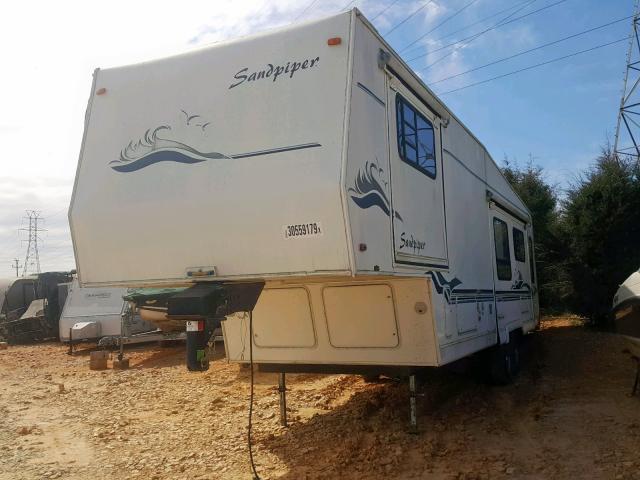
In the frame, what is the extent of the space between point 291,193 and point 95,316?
42.9 ft

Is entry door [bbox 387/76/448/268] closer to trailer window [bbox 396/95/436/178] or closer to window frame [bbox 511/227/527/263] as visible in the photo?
trailer window [bbox 396/95/436/178]

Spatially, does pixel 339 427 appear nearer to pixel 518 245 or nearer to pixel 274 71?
pixel 274 71

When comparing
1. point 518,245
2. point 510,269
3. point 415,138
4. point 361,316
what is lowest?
point 361,316

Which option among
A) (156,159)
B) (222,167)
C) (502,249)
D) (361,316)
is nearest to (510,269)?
(502,249)

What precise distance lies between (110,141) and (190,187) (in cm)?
102

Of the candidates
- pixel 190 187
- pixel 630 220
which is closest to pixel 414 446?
pixel 190 187

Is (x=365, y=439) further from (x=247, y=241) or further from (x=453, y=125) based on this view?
(x=453, y=125)

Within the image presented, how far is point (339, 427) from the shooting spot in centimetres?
655

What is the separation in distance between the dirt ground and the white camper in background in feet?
16.1

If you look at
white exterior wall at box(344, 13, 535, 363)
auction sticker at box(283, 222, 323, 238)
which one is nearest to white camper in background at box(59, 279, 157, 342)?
white exterior wall at box(344, 13, 535, 363)

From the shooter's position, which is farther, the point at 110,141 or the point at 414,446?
the point at 414,446

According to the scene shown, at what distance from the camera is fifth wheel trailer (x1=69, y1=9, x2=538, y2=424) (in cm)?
439

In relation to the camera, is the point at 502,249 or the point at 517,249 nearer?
the point at 502,249

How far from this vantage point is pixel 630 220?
12.6 metres
